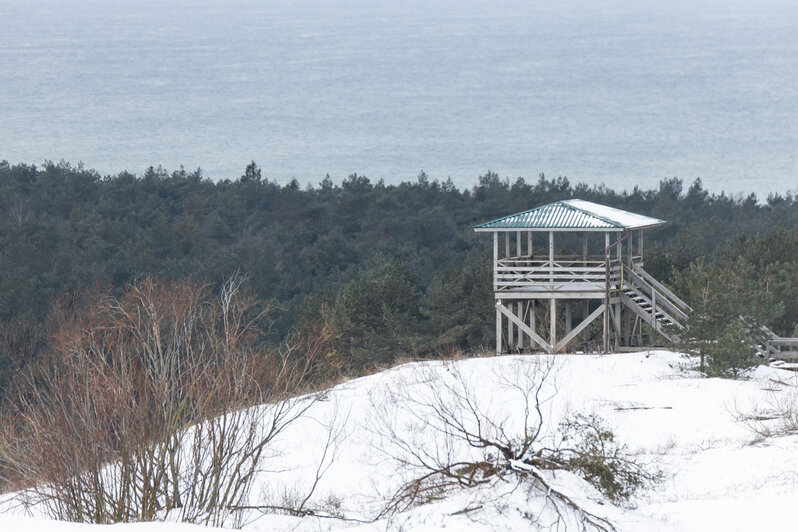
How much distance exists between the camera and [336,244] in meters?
74.2

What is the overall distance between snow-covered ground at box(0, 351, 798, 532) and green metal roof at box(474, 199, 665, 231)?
426cm

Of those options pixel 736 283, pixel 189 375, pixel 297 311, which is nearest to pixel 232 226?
pixel 297 311

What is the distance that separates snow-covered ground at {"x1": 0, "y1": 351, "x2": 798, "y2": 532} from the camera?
44.8ft

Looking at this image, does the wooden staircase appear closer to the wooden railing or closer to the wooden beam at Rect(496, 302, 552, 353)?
the wooden railing

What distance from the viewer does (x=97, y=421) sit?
15.2 meters

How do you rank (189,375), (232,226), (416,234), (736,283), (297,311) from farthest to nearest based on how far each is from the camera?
(232,226) → (416,234) → (297,311) → (736,283) → (189,375)

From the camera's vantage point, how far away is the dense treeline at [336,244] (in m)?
46.6

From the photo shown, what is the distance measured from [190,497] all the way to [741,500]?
7.97m

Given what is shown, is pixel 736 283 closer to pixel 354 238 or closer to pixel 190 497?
pixel 190 497

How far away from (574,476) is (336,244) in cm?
6049

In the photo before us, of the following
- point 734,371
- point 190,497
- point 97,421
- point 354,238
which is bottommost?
point 354,238

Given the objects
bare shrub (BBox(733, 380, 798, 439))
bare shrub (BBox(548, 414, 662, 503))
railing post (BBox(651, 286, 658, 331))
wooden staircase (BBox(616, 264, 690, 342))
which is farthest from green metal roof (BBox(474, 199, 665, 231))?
bare shrub (BBox(548, 414, 662, 503))

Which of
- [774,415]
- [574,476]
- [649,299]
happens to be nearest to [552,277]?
→ [649,299]

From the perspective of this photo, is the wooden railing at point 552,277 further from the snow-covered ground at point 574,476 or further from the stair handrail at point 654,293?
the snow-covered ground at point 574,476
